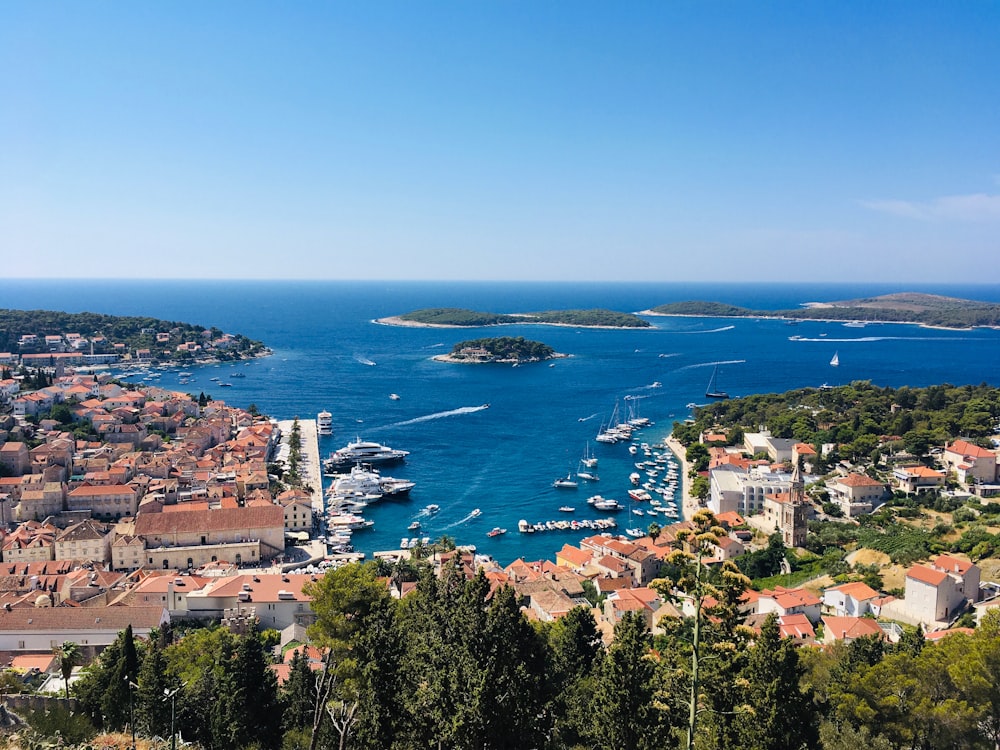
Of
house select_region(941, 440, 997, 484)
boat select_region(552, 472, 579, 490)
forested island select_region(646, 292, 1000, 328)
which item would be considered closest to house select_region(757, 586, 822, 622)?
house select_region(941, 440, 997, 484)

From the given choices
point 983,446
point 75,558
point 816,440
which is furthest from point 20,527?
point 983,446

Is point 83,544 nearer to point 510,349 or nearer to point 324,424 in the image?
point 324,424

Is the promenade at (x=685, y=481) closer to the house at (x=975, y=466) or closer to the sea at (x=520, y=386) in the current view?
the sea at (x=520, y=386)

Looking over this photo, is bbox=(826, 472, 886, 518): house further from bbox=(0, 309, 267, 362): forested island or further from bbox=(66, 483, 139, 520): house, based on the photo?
bbox=(0, 309, 267, 362): forested island

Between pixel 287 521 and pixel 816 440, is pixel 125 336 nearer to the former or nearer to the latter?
pixel 287 521

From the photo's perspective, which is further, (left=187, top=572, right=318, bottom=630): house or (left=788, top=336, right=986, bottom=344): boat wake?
(left=788, top=336, right=986, bottom=344): boat wake

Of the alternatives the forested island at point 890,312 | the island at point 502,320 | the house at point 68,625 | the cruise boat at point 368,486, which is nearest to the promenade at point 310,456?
the cruise boat at point 368,486
